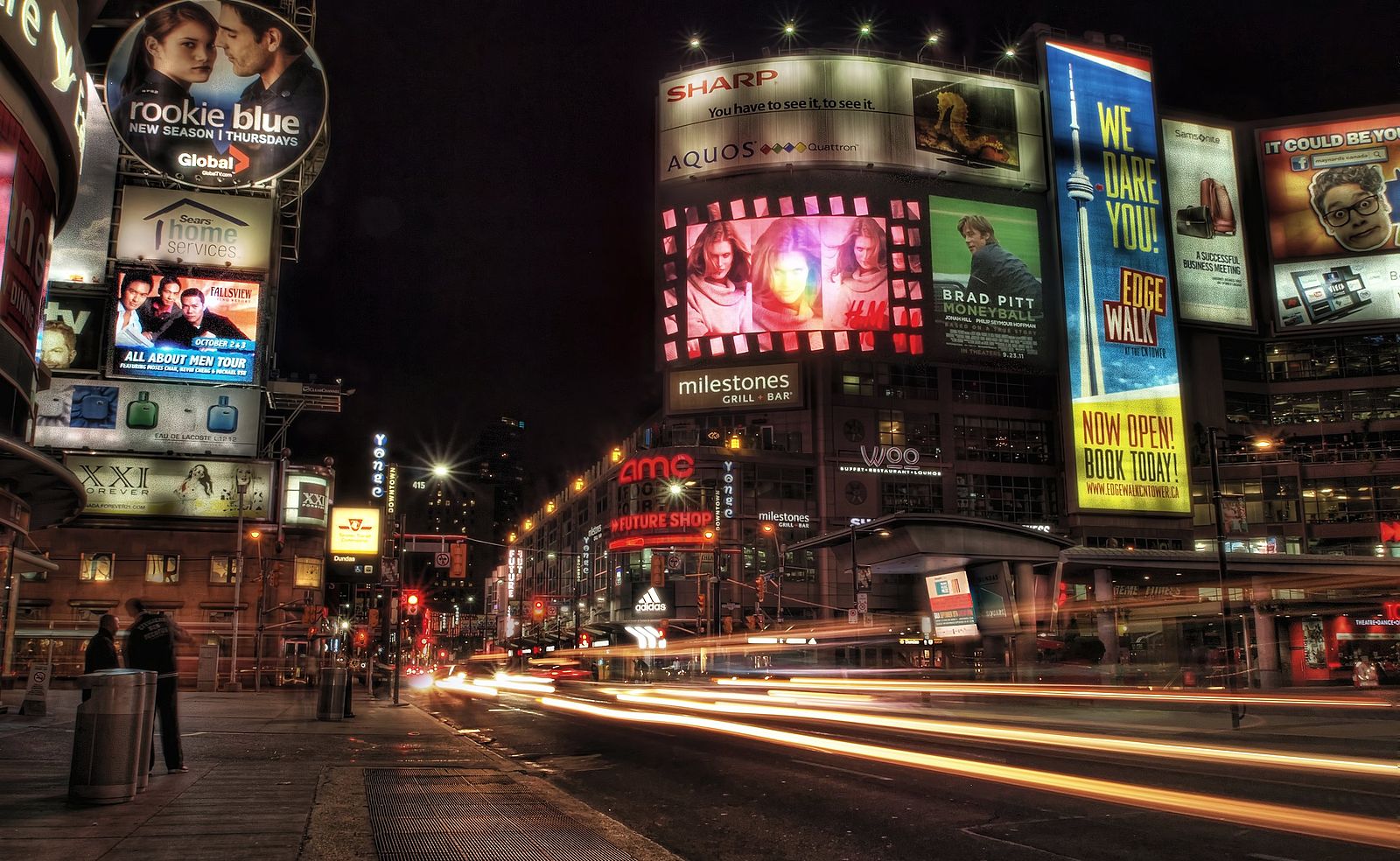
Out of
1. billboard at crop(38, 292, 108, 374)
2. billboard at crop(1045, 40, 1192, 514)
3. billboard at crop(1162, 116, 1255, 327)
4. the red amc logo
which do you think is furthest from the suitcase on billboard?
billboard at crop(38, 292, 108, 374)

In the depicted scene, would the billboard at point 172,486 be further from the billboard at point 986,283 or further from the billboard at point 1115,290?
the billboard at point 1115,290

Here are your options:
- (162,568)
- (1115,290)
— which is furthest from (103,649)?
(1115,290)

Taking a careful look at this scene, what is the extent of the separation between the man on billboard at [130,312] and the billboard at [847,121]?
127ft

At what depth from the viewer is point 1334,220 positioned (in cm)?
7938

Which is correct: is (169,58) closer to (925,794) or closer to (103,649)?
(103,649)

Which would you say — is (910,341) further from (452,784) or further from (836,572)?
(452,784)

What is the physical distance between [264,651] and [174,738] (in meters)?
Result: 55.3

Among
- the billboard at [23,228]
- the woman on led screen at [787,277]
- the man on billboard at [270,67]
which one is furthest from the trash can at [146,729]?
the woman on led screen at [787,277]

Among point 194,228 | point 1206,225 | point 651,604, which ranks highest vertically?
point 1206,225

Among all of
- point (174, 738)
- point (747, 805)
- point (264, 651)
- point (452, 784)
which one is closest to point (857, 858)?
point (747, 805)

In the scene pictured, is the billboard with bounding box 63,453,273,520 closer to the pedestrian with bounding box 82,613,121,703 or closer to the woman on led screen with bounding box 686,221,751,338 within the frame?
the woman on led screen with bounding box 686,221,751,338

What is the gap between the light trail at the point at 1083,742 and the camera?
44.5 ft

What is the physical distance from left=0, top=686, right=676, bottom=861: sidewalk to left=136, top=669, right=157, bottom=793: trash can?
0.20 meters

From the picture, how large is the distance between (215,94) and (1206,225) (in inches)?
2848
